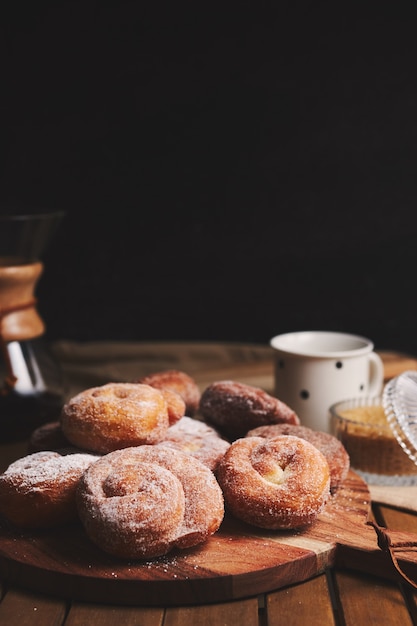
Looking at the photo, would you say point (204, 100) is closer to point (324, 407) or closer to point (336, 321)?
point (336, 321)

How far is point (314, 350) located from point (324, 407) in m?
0.16

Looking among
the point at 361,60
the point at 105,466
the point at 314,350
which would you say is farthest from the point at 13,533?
the point at 361,60

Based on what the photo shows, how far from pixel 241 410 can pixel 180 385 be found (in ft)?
0.55

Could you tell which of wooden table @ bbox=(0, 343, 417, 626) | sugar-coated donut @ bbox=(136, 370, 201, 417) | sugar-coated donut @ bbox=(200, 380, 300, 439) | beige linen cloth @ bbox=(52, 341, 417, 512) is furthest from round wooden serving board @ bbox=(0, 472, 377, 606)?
beige linen cloth @ bbox=(52, 341, 417, 512)

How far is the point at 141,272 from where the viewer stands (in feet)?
8.06

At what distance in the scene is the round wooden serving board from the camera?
857 mm

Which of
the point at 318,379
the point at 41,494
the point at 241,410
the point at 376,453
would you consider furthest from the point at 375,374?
the point at 41,494

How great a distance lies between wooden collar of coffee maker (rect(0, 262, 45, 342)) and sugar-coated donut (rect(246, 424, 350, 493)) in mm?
500

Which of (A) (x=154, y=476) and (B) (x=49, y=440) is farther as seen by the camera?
(B) (x=49, y=440)

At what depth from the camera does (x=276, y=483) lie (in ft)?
3.17

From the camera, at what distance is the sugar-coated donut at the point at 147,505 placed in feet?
2.83

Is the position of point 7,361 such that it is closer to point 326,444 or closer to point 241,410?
point 241,410

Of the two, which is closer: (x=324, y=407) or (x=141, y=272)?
(x=324, y=407)

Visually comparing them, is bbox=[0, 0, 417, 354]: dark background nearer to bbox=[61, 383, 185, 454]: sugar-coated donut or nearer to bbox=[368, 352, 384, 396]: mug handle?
bbox=[368, 352, 384, 396]: mug handle
